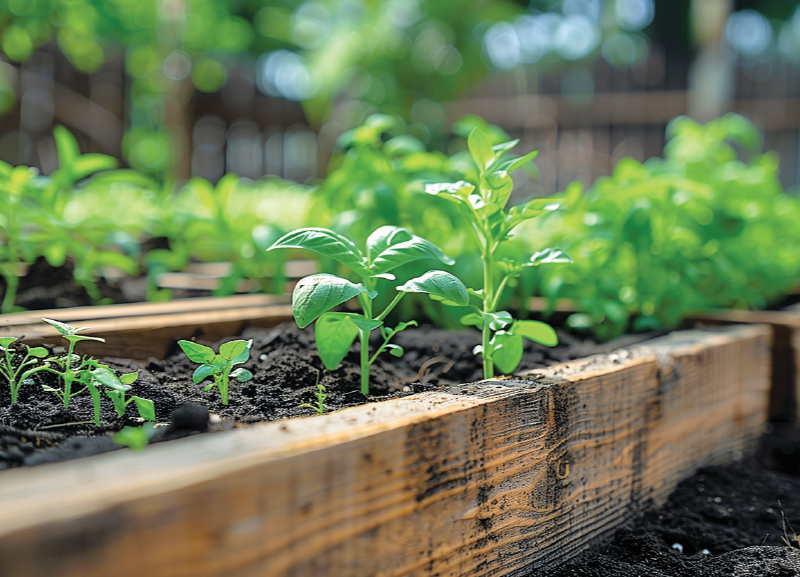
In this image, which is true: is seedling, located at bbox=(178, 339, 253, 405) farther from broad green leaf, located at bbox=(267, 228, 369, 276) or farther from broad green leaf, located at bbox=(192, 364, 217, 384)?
broad green leaf, located at bbox=(267, 228, 369, 276)

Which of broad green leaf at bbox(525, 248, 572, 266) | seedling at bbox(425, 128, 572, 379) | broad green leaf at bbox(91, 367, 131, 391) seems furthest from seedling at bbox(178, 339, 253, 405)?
broad green leaf at bbox(525, 248, 572, 266)

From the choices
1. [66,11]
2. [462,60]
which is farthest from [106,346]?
[462,60]

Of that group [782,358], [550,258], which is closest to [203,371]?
[550,258]

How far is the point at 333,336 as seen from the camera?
0.85 metres

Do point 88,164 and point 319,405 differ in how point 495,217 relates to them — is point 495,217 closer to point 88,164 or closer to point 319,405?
point 319,405

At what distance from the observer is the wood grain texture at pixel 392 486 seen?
1.43ft

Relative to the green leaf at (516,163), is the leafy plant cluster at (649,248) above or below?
below

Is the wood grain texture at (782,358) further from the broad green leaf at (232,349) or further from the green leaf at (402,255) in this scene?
the broad green leaf at (232,349)

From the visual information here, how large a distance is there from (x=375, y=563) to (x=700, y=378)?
913 millimetres

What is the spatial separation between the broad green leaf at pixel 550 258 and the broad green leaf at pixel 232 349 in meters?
0.46

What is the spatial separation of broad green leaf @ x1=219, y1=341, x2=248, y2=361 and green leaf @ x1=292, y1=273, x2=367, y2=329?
91mm

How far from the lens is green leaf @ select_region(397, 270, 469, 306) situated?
0.76 metres

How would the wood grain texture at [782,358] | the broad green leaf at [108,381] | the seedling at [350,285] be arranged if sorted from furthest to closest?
the wood grain texture at [782,358], the seedling at [350,285], the broad green leaf at [108,381]

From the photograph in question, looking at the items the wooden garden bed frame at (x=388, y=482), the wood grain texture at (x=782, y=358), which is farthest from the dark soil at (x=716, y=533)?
the wood grain texture at (x=782, y=358)
